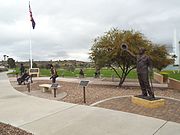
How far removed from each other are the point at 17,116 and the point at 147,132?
417 centimetres

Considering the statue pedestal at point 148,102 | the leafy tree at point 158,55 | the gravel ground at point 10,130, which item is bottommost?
the gravel ground at point 10,130

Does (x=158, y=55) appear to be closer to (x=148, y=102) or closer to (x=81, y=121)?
(x=148, y=102)

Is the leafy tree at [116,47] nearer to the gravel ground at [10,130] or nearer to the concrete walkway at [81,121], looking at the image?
the concrete walkway at [81,121]

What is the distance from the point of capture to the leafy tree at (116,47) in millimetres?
18625

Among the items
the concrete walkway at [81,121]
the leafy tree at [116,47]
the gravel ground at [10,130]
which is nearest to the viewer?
the gravel ground at [10,130]

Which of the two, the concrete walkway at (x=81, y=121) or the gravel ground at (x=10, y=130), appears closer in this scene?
the gravel ground at (x=10, y=130)

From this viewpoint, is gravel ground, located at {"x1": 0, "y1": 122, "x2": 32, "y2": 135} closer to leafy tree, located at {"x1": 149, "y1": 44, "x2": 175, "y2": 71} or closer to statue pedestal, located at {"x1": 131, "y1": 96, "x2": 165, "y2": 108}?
statue pedestal, located at {"x1": 131, "y1": 96, "x2": 165, "y2": 108}

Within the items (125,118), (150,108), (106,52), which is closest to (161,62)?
(106,52)

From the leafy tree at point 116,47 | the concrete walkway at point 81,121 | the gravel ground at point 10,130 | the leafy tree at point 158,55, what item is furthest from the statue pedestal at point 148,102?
the leafy tree at point 158,55

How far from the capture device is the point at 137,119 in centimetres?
803

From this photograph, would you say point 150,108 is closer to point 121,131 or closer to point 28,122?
point 121,131

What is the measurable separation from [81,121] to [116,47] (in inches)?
438

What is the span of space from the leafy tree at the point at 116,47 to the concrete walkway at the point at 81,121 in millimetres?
9258

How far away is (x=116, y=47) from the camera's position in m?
18.5
